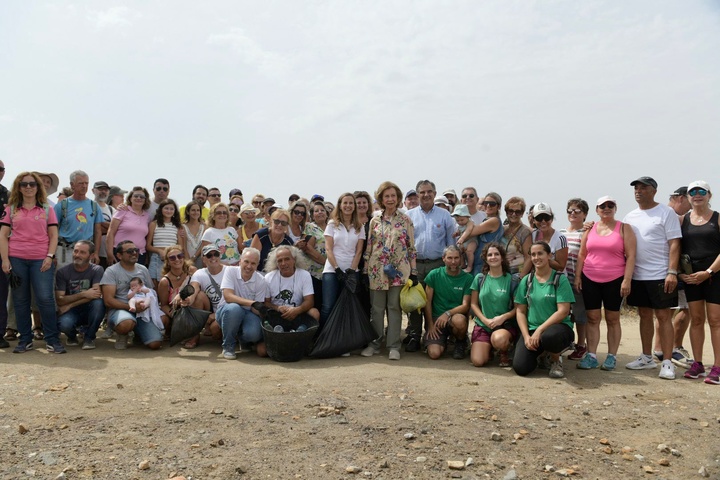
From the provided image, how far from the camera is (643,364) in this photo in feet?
21.9

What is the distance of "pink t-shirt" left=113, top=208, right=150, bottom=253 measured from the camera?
7.91 meters

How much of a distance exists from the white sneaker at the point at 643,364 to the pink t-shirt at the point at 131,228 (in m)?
6.46

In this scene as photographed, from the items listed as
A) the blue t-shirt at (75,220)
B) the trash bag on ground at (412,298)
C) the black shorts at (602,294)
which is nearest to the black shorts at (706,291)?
the black shorts at (602,294)

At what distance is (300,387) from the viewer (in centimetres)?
552

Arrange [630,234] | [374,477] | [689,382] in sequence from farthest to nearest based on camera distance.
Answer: [630,234] < [689,382] < [374,477]

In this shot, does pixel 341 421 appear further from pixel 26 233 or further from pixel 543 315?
pixel 26 233

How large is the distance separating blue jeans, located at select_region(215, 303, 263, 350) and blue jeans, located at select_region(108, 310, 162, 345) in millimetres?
841

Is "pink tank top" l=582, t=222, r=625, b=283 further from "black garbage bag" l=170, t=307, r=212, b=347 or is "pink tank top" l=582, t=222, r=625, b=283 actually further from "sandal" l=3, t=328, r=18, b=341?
"sandal" l=3, t=328, r=18, b=341

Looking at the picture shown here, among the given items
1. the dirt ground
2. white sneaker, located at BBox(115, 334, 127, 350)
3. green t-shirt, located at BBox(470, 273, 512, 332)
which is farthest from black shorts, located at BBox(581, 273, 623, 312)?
white sneaker, located at BBox(115, 334, 127, 350)

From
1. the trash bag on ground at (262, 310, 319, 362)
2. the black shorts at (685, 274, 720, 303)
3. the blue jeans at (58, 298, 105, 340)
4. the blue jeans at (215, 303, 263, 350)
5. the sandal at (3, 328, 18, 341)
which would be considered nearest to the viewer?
the black shorts at (685, 274, 720, 303)

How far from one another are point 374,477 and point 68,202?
6004mm

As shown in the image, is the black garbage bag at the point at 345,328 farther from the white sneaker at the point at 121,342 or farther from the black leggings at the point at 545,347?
the white sneaker at the point at 121,342

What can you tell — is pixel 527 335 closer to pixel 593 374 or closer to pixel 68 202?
pixel 593 374

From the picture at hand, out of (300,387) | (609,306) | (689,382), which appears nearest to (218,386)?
(300,387)
